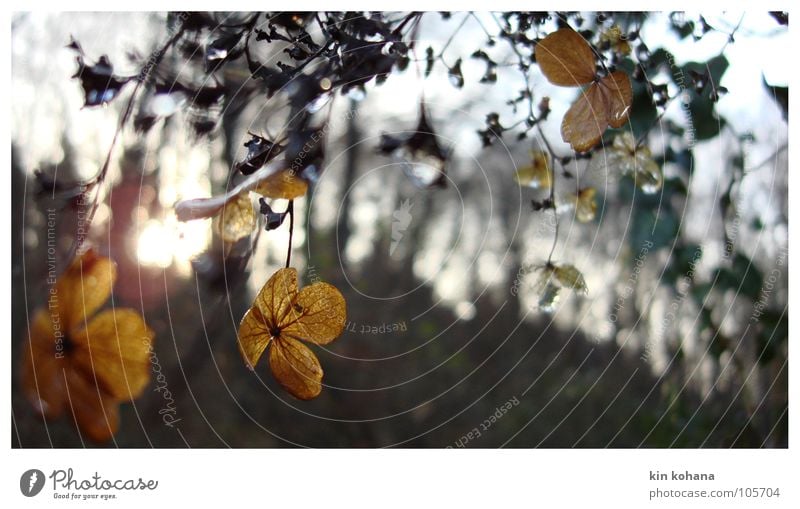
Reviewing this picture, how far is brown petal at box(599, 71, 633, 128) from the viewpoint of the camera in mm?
595

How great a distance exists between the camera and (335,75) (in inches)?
23.0

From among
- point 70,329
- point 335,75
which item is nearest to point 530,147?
point 335,75

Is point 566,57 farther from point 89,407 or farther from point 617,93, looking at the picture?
point 89,407

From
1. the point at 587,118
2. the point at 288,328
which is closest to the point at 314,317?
the point at 288,328

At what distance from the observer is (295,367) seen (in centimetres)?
59

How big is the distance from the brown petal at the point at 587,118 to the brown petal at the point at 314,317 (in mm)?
250

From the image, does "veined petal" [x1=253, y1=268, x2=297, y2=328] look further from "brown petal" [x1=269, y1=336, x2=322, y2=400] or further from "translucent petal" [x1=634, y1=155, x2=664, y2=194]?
"translucent petal" [x1=634, y1=155, x2=664, y2=194]

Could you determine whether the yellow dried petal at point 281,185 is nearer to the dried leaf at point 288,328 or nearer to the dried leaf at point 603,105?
the dried leaf at point 288,328

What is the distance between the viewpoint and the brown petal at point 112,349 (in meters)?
0.61

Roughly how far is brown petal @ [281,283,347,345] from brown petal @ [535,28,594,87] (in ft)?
0.89

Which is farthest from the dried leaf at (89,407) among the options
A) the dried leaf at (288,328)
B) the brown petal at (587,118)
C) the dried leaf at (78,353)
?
the brown petal at (587,118)

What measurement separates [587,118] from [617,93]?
0.03m
